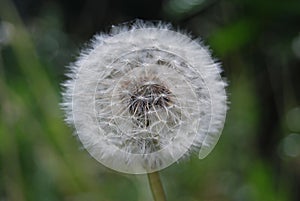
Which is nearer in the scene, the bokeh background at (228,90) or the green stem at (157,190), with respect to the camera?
the green stem at (157,190)

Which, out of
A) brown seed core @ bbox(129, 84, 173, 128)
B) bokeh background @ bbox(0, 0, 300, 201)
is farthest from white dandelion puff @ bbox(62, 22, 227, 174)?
bokeh background @ bbox(0, 0, 300, 201)

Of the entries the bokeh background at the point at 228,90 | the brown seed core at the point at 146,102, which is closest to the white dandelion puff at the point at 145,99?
the brown seed core at the point at 146,102

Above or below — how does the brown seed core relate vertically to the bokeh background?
below

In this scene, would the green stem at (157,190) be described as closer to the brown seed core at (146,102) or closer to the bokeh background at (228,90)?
the brown seed core at (146,102)

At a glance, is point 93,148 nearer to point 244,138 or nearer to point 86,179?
point 86,179

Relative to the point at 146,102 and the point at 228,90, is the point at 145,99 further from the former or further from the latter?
the point at 228,90

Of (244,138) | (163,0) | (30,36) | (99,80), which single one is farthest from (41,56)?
(99,80)

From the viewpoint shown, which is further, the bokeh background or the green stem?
the bokeh background

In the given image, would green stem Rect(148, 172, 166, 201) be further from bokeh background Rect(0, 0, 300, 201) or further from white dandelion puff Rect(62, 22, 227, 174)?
bokeh background Rect(0, 0, 300, 201)

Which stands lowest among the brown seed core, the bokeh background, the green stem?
the green stem
